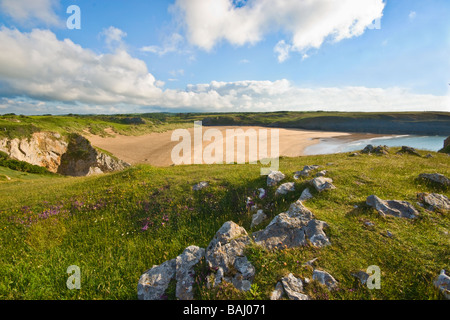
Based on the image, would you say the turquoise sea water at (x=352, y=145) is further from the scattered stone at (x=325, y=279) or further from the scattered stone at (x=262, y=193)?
the scattered stone at (x=325, y=279)

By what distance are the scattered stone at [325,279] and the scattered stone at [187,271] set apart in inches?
115

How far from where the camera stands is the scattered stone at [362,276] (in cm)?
417

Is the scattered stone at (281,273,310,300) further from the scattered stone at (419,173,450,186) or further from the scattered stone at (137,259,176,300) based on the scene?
the scattered stone at (419,173,450,186)

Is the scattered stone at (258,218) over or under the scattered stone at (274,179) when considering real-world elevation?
under

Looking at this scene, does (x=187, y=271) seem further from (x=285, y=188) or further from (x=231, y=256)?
(x=285, y=188)

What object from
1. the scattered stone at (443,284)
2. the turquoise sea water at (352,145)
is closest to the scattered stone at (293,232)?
the scattered stone at (443,284)

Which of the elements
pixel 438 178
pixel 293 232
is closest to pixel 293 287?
pixel 293 232

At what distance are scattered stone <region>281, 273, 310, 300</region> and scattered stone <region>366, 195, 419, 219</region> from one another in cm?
420

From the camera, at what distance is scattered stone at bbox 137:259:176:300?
4.72 m

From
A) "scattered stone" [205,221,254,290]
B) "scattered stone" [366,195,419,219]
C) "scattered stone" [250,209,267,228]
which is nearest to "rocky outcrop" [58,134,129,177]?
"scattered stone" [250,209,267,228]
